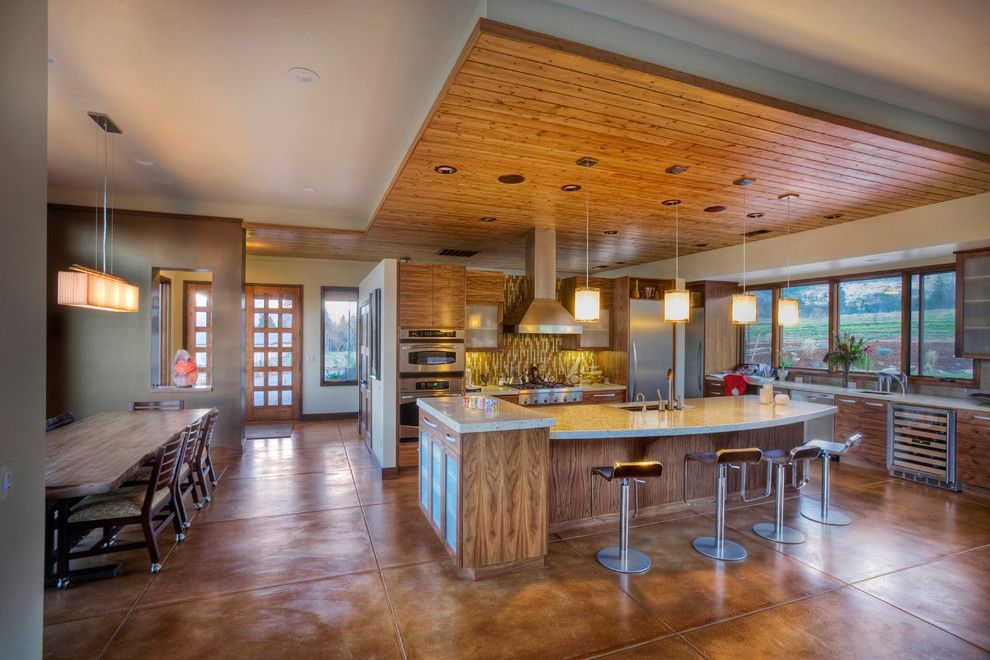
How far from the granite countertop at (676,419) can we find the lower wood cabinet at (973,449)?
5.32 feet

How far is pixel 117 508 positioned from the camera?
9.92 ft

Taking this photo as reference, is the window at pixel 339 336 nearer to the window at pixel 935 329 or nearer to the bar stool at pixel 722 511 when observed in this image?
the bar stool at pixel 722 511

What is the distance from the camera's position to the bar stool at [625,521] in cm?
303

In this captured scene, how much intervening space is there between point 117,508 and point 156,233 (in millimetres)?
3822

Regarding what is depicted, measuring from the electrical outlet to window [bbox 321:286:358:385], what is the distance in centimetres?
712

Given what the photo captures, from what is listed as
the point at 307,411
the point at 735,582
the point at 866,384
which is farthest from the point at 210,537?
the point at 866,384

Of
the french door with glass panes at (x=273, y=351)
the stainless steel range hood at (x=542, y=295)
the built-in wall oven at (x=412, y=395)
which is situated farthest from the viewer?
the french door with glass panes at (x=273, y=351)

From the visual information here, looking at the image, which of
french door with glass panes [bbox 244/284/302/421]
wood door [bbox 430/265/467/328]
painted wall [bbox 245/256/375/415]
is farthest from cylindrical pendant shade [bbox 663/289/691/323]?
french door with glass panes [bbox 244/284/302/421]

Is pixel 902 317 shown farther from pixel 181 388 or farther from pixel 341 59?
pixel 181 388

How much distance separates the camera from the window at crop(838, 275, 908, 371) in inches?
232

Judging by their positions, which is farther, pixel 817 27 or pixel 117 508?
pixel 117 508

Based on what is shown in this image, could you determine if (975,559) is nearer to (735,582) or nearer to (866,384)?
(735,582)

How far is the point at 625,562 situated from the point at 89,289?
417cm

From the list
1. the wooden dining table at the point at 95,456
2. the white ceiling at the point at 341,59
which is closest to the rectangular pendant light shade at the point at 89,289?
the wooden dining table at the point at 95,456
